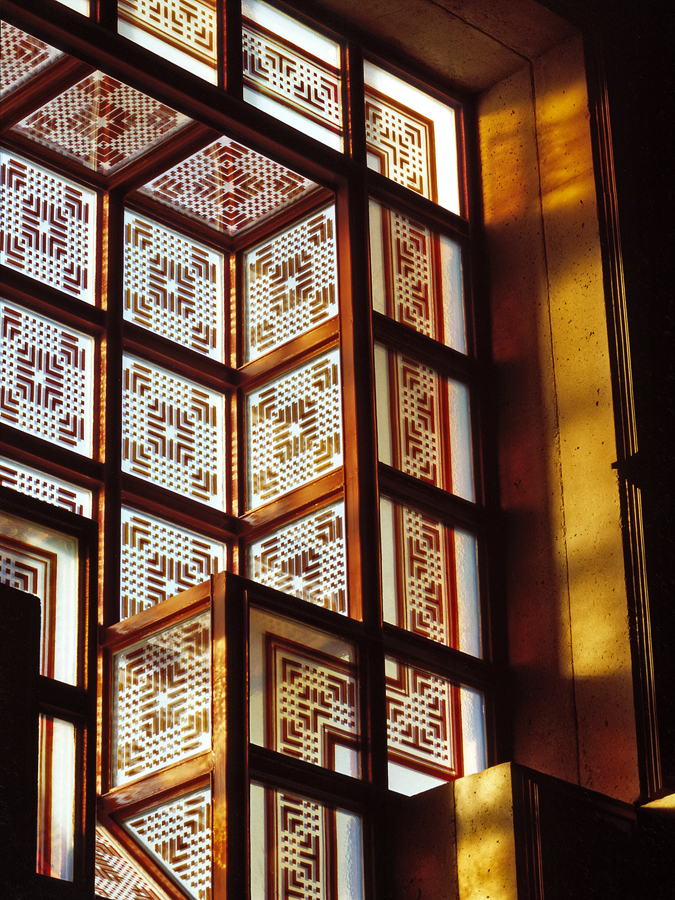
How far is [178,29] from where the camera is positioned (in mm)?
6312

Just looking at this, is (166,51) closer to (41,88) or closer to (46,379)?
(41,88)

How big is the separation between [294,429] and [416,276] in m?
0.77

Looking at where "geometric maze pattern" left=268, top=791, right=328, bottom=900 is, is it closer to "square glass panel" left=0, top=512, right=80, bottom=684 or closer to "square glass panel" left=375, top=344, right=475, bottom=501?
"square glass panel" left=0, top=512, right=80, bottom=684

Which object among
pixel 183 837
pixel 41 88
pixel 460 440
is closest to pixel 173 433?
pixel 460 440

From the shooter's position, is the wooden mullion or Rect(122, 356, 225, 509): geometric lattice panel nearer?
the wooden mullion

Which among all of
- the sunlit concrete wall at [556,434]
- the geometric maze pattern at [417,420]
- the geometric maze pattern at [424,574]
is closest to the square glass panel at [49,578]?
the geometric maze pattern at [424,574]

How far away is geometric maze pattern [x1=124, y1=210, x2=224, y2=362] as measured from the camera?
6680 millimetres

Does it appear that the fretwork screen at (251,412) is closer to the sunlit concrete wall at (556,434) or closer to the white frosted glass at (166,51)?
the white frosted glass at (166,51)

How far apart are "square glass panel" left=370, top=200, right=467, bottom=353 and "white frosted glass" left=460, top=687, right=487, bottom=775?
1361 mm

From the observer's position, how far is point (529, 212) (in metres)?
6.88

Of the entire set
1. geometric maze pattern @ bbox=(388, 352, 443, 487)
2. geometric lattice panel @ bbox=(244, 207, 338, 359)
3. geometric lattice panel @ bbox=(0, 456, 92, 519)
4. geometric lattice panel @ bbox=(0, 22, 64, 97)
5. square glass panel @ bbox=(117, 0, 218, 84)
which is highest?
square glass panel @ bbox=(117, 0, 218, 84)

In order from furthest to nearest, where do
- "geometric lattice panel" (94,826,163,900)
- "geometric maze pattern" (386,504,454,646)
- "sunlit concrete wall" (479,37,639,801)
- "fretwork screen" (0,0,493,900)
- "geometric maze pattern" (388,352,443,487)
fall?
1. "geometric maze pattern" (388,352,443,487)
2. "geometric maze pattern" (386,504,454,646)
3. "sunlit concrete wall" (479,37,639,801)
4. "fretwork screen" (0,0,493,900)
5. "geometric lattice panel" (94,826,163,900)

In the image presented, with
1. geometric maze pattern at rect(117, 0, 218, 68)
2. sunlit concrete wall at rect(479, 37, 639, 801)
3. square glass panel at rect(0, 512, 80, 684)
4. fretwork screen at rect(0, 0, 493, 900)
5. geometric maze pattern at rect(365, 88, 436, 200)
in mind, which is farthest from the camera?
geometric maze pattern at rect(365, 88, 436, 200)

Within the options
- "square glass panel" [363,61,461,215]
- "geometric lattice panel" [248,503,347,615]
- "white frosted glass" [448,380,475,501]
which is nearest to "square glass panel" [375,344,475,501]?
"white frosted glass" [448,380,475,501]
